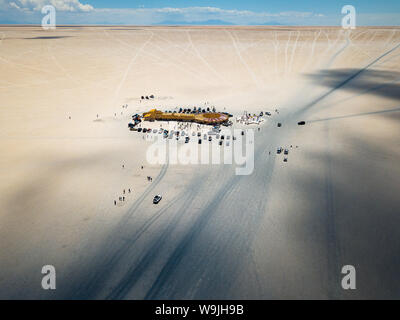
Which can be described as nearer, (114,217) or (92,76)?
(114,217)

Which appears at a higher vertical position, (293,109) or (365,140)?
(293,109)

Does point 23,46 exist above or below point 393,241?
above

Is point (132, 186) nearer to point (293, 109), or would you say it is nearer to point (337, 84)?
point (293, 109)

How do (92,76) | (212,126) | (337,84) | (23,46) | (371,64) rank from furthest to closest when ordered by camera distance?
(23,46)
(371,64)
(92,76)
(337,84)
(212,126)

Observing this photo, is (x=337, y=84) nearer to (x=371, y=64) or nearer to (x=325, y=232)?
(x=371, y=64)

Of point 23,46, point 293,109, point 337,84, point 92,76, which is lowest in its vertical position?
point 293,109

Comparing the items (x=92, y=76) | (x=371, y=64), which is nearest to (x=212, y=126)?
(x=92, y=76)

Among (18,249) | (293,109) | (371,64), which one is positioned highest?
(371,64)

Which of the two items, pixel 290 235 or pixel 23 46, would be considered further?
pixel 23 46

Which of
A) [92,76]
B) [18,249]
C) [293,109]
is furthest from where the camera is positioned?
[92,76]

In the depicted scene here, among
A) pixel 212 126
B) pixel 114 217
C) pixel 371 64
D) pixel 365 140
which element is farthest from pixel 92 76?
pixel 371 64
